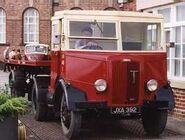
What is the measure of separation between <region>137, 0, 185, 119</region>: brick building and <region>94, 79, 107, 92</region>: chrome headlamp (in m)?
3.30

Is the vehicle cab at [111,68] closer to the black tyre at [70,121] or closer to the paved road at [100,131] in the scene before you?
the black tyre at [70,121]

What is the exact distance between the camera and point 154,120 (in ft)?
34.7

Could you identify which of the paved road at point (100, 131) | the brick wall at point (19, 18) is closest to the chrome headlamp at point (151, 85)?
the paved road at point (100, 131)

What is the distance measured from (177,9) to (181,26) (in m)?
0.48

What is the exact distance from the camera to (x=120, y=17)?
10312mm

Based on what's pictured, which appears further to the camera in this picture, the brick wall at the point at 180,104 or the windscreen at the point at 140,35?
the brick wall at the point at 180,104

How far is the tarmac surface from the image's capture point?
10.5m

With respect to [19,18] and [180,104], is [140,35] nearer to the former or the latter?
[180,104]

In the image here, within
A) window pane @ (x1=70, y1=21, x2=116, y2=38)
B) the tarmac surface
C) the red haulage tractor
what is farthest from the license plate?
window pane @ (x1=70, y1=21, x2=116, y2=38)

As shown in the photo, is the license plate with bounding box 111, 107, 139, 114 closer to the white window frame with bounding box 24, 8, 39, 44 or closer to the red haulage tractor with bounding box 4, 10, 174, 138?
the red haulage tractor with bounding box 4, 10, 174, 138

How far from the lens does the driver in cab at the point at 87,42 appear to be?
33.1 ft

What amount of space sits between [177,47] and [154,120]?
2991 mm

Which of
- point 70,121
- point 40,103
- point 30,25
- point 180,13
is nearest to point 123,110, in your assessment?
point 70,121

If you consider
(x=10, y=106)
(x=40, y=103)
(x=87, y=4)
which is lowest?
(x=40, y=103)
